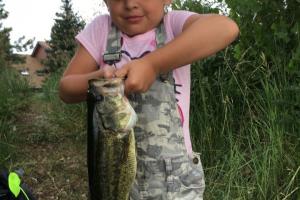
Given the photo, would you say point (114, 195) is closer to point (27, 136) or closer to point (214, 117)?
point (214, 117)

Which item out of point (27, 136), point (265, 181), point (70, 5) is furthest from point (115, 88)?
point (70, 5)

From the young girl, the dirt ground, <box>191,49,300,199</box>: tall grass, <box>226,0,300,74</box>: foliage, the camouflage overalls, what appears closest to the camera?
the young girl

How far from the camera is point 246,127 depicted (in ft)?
13.7

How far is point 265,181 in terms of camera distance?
3740 mm

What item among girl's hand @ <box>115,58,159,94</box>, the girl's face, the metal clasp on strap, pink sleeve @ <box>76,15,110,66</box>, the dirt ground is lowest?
the dirt ground

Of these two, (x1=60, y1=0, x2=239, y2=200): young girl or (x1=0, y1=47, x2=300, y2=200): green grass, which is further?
(x1=0, y1=47, x2=300, y2=200): green grass

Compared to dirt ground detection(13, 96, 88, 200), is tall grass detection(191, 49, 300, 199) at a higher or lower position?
higher

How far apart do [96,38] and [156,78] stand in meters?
0.34

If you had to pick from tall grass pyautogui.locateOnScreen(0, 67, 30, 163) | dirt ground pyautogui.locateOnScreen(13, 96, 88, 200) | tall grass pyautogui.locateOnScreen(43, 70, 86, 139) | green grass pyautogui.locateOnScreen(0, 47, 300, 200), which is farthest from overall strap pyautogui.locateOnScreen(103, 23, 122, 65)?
tall grass pyautogui.locateOnScreen(43, 70, 86, 139)

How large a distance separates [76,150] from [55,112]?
90cm

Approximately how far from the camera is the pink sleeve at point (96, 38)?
2.31 metres

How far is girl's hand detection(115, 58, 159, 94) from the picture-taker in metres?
1.77

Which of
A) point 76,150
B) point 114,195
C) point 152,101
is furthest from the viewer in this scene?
point 76,150

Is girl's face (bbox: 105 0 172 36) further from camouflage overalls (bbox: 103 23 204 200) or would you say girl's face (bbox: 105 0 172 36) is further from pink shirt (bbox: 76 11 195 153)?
camouflage overalls (bbox: 103 23 204 200)
